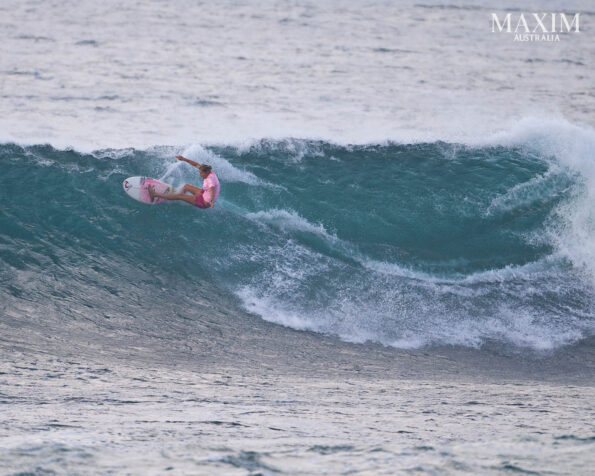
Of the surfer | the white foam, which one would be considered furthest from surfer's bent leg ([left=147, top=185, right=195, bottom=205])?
the white foam

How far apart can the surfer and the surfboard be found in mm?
61

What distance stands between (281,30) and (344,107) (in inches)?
279

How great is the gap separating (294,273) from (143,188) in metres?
2.68

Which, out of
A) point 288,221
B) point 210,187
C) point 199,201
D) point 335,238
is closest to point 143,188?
point 199,201

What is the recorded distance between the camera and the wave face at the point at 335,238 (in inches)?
314

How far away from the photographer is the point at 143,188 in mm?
9547

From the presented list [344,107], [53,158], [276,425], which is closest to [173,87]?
[344,107]

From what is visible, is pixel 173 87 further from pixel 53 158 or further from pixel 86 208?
pixel 86 208

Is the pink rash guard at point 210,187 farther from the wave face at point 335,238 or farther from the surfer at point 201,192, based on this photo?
the wave face at point 335,238

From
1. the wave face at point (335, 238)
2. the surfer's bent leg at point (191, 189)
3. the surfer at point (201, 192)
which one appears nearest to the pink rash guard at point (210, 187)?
the surfer at point (201, 192)

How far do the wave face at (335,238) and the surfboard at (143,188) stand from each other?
0.14 metres

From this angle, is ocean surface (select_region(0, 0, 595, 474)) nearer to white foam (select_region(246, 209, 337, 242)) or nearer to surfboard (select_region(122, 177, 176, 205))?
white foam (select_region(246, 209, 337, 242))

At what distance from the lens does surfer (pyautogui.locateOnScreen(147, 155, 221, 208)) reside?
910 cm

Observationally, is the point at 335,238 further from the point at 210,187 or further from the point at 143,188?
the point at 143,188
